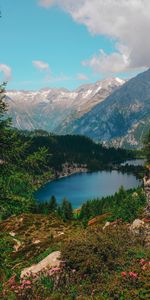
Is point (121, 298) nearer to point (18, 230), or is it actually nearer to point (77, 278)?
point (77, 278)

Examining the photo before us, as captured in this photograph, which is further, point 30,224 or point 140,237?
point 30,224

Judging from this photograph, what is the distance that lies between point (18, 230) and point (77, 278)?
74337 millimetres

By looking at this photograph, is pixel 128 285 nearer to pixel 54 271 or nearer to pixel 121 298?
pixel 121 298

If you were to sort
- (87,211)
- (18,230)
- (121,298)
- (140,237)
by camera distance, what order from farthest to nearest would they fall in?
(87,211)
(18,230)
(140,237)
(121,298)

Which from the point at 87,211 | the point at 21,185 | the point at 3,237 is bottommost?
the point at 87,211

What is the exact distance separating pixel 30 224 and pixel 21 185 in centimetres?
7883

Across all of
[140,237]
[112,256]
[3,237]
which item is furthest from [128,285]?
[140,237]

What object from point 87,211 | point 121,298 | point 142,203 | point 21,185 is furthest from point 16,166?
point 87,211

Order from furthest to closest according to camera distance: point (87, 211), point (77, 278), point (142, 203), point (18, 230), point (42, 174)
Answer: point (87, 211)
point (18, 230)
point (142, 203)
point (42, 174)
point (77, 278)

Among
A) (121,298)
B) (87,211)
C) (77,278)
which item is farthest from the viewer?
(87,211)

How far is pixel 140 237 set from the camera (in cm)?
2598

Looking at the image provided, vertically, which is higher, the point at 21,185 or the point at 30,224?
the point at 21,185

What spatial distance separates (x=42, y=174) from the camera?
21703 mm

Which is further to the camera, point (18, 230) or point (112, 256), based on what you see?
point (18, 230)
